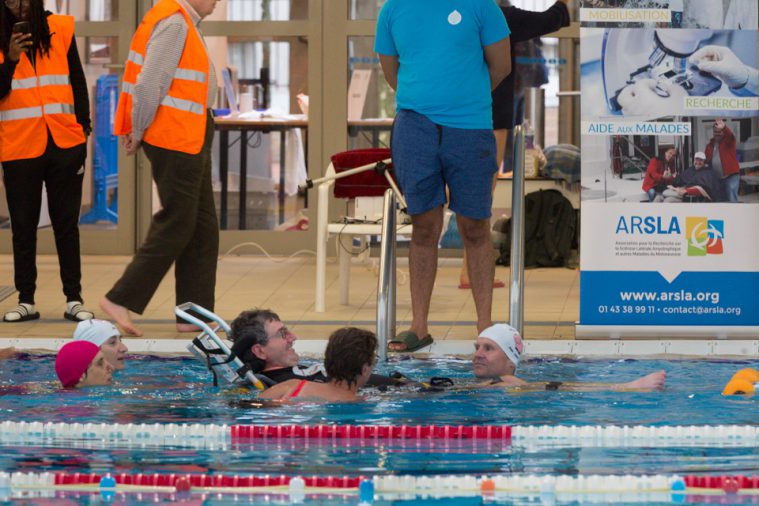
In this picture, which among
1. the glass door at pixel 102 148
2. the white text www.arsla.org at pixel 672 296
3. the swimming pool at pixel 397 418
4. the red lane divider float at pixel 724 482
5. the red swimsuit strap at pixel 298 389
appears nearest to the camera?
the red lane divider float at pixel 724 482

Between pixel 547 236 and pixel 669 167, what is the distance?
11.2 feet

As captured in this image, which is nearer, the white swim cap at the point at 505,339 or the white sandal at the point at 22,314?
the white swim cap at the point at 505,339

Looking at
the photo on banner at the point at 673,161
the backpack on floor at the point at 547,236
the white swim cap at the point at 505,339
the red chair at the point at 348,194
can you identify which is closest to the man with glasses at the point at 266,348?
the white swim cap at the point at 505,339

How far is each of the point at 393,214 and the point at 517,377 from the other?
1232 millimetres

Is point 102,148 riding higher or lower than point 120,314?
higher

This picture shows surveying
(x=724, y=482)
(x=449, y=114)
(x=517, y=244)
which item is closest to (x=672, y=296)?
(x=517, y=244)

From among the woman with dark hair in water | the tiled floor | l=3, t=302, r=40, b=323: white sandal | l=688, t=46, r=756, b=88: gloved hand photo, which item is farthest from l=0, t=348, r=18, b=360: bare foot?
l=688, t=46, r=756, b=88: gloved hand photo

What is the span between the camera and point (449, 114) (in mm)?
6863

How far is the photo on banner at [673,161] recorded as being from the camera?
23.5 feet

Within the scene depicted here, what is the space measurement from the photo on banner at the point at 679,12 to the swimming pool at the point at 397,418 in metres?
1.60

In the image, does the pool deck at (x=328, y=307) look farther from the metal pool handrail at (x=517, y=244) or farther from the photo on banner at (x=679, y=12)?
the photo on banner at (x=679, y=12)

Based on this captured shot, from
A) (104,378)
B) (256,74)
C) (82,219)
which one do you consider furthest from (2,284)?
(104,378)

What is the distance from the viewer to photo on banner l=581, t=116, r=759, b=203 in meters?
7.15

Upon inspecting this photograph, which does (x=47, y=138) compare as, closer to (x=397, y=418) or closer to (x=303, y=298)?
(x=303, y=298)
